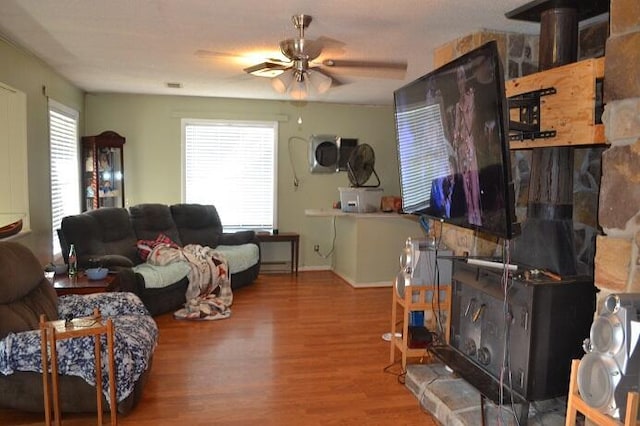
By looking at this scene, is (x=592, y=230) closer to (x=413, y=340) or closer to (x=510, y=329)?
(x=510, y=329)

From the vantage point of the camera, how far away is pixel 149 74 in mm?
4707

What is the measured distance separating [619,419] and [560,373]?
0.88 m

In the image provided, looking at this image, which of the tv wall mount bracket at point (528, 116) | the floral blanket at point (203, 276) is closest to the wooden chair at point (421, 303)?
the tv wall mount bracket at point (528, 116)

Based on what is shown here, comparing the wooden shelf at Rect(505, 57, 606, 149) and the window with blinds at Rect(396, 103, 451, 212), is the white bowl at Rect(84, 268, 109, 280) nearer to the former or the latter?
the window with blinds at Rect(396, 103, 451, 212)

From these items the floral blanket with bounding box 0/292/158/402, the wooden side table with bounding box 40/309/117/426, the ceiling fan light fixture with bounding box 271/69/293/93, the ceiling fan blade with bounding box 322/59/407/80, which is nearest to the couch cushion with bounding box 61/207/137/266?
the floral blanket with bounding box 0/292/158/402

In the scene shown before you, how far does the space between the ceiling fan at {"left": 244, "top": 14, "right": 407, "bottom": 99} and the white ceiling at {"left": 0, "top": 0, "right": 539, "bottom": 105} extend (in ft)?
0.28

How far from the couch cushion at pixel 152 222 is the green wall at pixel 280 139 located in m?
0.76

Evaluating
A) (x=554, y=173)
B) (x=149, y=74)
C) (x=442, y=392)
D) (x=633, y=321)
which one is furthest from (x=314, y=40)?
(x=633, y=321)

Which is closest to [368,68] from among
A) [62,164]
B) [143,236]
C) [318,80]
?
[318,80]

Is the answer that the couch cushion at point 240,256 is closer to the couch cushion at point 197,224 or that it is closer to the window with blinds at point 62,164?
the couch cushion at point 197,224

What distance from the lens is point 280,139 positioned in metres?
6.47

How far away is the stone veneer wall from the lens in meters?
1.83

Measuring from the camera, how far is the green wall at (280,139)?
6078 millimetres

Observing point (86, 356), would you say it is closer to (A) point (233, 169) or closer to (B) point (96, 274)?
Result: (B) point (96, 274)
